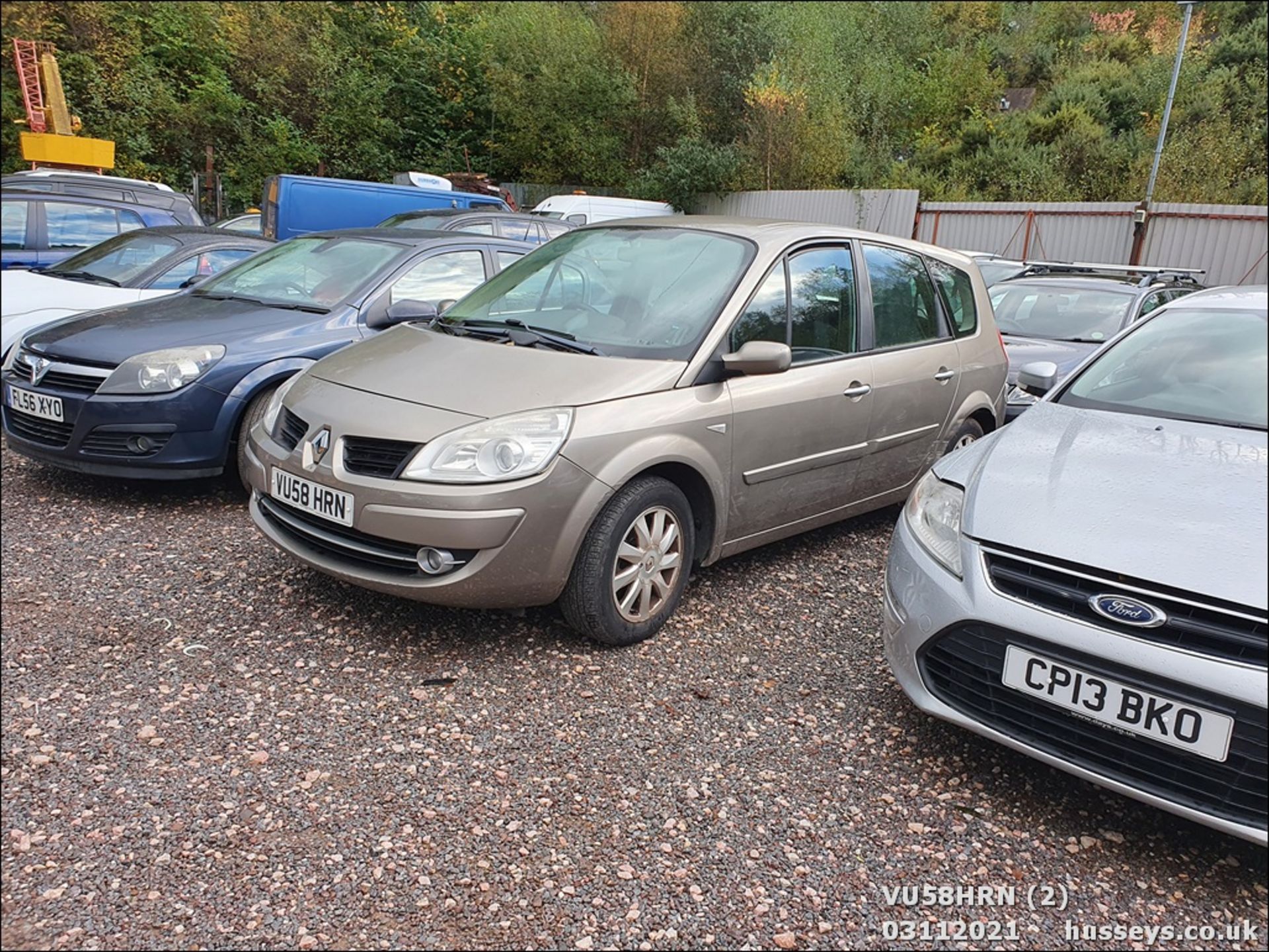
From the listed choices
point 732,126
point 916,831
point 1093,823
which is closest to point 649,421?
point 916,831

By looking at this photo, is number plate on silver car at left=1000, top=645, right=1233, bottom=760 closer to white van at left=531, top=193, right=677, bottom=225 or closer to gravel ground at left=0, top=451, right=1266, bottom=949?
gravel ground at left=0, top=451, right=1266, bottom=949

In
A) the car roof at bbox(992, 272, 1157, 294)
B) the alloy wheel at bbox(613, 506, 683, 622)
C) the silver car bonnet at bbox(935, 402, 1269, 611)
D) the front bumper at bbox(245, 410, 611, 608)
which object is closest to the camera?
the silver car bonnet at bbox(935, 402, 1269, 611)

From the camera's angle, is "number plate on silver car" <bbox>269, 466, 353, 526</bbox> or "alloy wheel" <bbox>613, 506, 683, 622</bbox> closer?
"number plate on silver car" <bbox>269, 466, 353, 526</bbox>

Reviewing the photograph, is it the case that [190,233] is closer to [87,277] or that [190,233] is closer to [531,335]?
[87,277]

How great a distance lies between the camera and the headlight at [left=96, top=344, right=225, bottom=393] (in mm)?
4316

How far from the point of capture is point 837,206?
20.4 metres

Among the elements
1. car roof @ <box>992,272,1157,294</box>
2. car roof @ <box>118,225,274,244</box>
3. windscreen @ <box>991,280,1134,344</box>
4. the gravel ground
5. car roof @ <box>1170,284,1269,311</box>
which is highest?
car roof @ <box>1170,284,1269,311</box>

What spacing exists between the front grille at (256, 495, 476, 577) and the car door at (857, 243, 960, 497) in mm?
2169

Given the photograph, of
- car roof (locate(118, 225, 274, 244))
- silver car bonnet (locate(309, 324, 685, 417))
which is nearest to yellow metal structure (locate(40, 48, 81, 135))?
car roof (locate(118, 225, 274, 244))

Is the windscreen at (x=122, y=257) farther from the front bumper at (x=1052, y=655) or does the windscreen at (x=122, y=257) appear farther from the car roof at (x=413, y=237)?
the front bumper at (x=1052, y=655)

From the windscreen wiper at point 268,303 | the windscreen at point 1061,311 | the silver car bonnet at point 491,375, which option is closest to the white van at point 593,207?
the windscreen at point 1061,311

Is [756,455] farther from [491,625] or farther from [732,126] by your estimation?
[732,126]

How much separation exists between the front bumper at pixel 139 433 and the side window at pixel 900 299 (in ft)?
10.5

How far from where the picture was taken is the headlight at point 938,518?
2.61m
